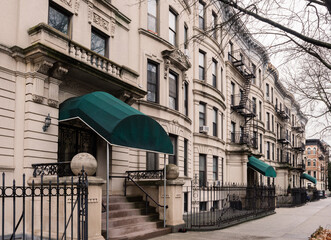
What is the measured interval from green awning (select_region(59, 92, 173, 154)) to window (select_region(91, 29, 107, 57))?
293 centimetres

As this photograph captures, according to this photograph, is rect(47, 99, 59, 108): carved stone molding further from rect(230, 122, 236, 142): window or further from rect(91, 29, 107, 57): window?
rect(230, 122, 236, 142): window

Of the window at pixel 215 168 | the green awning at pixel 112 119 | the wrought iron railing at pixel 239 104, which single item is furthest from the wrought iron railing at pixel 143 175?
the wrought iron railing at pixel 239 104

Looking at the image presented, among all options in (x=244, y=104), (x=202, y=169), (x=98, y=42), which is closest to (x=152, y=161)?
(x=98, y=42)

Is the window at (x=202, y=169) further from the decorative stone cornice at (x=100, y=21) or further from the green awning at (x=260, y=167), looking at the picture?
the decorative stone cornice at (x=100, y=21)

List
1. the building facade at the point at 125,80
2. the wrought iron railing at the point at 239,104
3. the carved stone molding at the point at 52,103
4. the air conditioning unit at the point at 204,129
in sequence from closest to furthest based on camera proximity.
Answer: the building facade at the point at 125,80 < the carved stone molding at the point at 52,103 < the air conditioning unit at the point at 204,129 < the wrought iron railing at the point at 239,104

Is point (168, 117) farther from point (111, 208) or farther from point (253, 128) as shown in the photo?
point (253, 128)

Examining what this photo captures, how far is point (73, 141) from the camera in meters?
12.5

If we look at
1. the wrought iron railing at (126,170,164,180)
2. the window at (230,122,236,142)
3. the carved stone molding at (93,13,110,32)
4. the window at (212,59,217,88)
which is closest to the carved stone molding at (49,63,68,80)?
the carved stone molding at (93,13,110,32)

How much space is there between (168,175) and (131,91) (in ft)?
11.7

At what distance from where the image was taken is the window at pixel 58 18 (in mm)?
11816

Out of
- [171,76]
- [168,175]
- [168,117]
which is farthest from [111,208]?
[171,76]

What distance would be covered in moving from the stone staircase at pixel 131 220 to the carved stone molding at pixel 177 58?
23.9 feet


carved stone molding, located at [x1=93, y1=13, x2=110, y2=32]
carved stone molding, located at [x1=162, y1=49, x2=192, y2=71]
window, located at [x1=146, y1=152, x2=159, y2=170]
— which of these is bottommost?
window, located at [x1=146, y1=152, x2=159, y2=170]

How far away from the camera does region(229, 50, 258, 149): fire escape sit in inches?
1115
